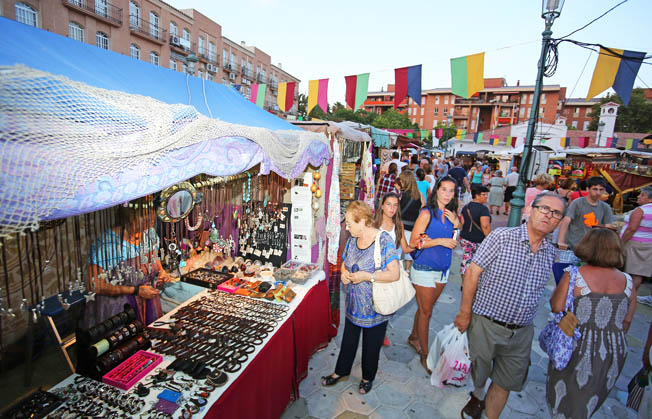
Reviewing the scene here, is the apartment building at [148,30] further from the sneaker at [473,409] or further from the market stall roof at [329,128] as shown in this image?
the sneaker at [473,409]

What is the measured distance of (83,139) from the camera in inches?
48.4

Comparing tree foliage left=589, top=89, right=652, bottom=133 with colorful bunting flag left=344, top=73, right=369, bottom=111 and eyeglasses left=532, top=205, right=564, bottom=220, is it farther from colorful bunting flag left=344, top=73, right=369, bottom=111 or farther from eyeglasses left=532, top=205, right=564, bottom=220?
eyeglasses left=532, top=205, right=564, bottom=220

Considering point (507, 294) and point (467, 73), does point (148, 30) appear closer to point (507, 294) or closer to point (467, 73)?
point (467, 73)

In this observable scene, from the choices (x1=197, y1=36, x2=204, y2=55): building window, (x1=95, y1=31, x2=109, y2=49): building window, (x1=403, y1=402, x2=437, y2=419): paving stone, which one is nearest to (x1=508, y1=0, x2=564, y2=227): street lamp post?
(x1=403, y1=402, x2=437, y2=419): paving stone

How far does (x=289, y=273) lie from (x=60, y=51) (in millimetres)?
2469

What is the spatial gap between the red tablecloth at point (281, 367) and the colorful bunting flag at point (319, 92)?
206 inches

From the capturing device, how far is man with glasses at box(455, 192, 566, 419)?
2002 millimetres

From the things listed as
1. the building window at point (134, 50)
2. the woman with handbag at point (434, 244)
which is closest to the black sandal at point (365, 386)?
the woman with handbag at point (434, 244)

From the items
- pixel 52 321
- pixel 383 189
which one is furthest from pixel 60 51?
pixel 383 189

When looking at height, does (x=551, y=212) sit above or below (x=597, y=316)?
above

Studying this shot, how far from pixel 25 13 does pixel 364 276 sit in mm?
20294

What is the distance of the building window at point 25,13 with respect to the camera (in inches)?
540

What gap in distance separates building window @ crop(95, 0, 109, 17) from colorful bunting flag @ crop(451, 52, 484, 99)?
A: 2077 centimetres

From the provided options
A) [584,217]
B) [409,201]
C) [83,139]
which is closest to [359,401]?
[83,139]
